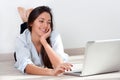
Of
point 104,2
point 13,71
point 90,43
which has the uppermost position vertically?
point 104,2

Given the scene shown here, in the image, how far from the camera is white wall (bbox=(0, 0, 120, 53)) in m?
2.33

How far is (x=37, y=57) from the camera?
1.95 meters

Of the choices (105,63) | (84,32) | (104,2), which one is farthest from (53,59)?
(104,2)

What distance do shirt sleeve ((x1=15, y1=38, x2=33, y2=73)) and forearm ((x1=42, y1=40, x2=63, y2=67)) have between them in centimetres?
11

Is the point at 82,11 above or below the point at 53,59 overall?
above

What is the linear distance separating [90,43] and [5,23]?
1.09 meters

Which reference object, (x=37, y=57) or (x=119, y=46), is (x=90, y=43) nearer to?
(x=119, y=46)

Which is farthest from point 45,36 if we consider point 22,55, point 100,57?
point 100,57

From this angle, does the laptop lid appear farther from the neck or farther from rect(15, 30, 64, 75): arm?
the neck

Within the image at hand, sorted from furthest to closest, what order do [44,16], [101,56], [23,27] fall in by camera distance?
[23,27]
[44,16]
[101,56]

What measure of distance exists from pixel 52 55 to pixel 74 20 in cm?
74

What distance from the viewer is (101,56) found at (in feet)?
4.86

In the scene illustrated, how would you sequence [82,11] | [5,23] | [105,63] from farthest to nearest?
[82,11] < [5,23] < [105,63]

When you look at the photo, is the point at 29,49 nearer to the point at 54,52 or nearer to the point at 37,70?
the point at 54,52
